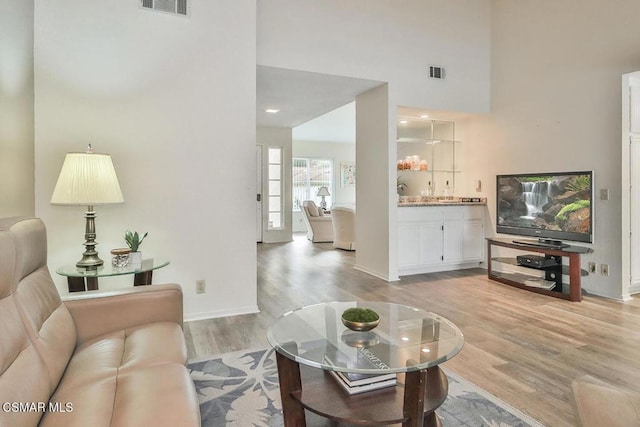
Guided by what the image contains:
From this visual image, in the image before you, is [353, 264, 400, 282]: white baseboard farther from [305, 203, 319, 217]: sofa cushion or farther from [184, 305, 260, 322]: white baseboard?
[305, 203, 319, 217]: sofa cushion

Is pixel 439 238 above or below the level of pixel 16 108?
below

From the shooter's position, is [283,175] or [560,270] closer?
[560,270]

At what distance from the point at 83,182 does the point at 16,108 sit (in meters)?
0.90

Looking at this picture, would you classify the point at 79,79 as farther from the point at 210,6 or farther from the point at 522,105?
the point at 522,105

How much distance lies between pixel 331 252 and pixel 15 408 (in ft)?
19.7

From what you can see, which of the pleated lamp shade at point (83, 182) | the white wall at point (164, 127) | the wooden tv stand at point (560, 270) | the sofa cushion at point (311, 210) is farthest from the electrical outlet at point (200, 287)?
the sofa cushion at point (311, 210)

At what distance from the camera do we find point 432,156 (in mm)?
5844

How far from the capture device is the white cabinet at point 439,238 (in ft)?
15.9

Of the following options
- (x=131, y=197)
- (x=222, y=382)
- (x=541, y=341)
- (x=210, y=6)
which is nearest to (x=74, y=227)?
(x=131, y=197)

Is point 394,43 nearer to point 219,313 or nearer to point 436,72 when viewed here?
point 436,72

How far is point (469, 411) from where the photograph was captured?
6.03ft

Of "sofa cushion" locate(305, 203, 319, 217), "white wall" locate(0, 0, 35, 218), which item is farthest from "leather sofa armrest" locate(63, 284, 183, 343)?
"sofa cushion" locate(305, 203, 319, 217)

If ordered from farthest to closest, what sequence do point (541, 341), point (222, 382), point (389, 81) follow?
point (389, 81)
point (541, 341)
point (222, 382)

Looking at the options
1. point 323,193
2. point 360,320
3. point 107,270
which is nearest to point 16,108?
point 107,270
